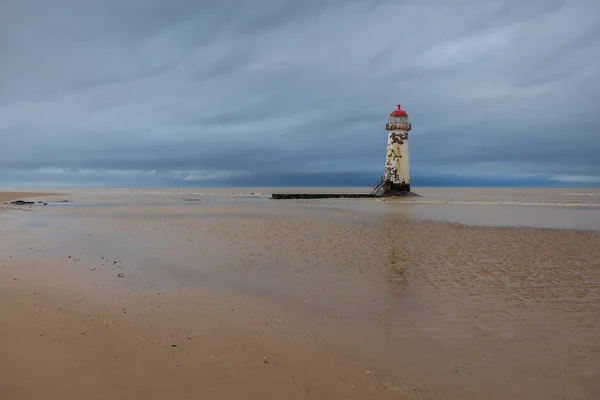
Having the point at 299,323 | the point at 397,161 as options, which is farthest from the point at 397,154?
the point at 299,323

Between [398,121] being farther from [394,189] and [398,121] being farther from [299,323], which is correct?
[299,323]

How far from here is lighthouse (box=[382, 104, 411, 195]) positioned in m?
49.5

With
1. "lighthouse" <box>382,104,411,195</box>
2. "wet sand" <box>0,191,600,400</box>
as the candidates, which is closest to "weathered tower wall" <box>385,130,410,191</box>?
"lighthouse" <box>382,104,411,195</box>

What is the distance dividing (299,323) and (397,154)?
45191 mm

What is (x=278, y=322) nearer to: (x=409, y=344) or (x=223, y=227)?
(x=409, y=344)

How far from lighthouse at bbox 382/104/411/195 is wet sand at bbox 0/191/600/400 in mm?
36271

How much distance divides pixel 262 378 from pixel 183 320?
2516 mm

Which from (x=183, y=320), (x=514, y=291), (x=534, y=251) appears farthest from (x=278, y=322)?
(x=534, y=251)

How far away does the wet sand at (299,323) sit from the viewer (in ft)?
15.6

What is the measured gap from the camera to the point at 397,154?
50031 millimetres

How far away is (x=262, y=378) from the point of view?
4.86 m

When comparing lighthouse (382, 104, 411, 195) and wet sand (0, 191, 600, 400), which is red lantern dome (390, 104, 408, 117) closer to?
lighthouse (382, 104, 411, 195)

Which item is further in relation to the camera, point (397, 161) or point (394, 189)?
point (394, 189)

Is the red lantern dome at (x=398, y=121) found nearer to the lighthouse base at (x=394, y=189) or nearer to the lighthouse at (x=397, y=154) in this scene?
the lighthouse at (x=397, y=154)
